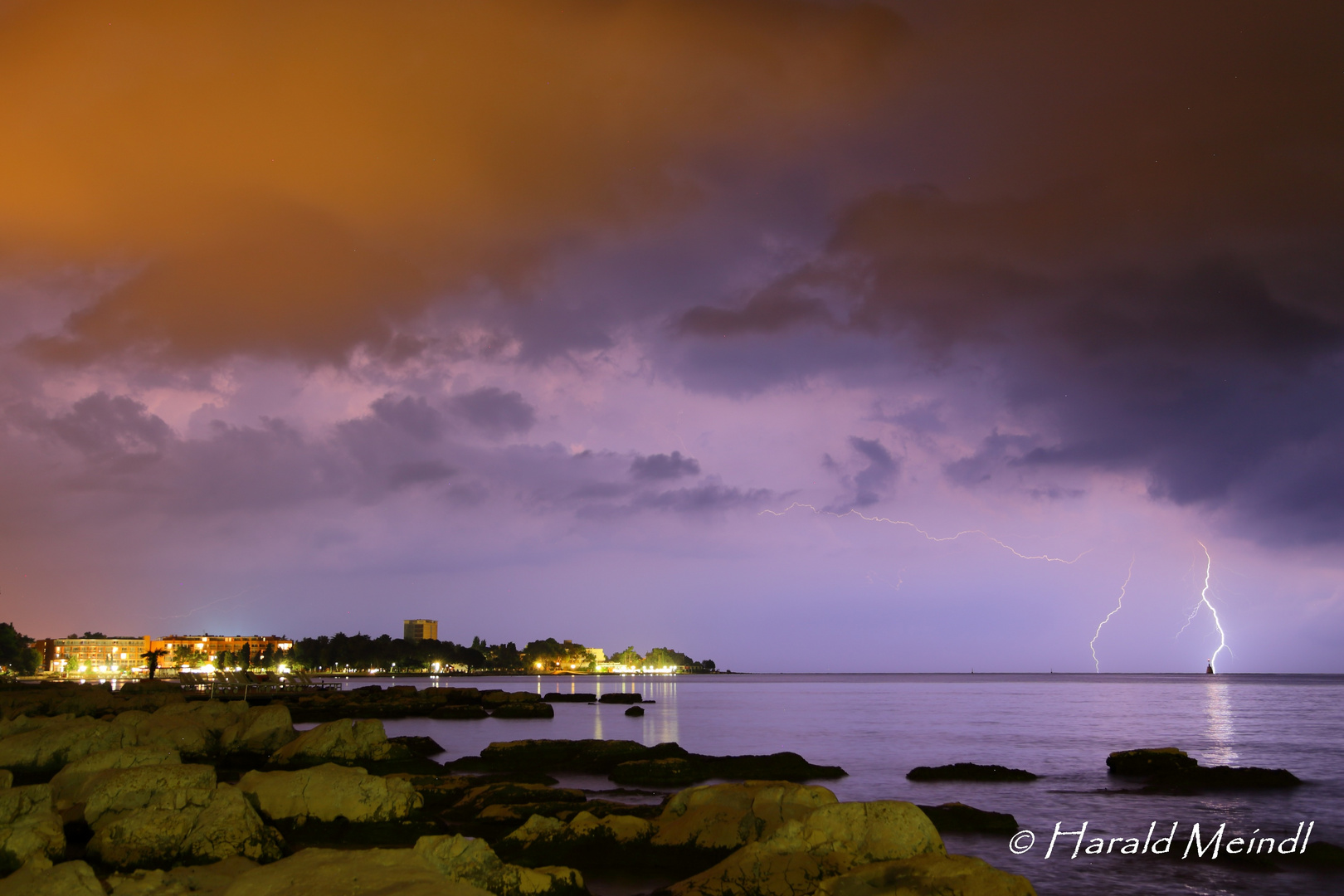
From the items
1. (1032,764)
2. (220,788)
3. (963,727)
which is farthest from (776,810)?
(963,727)

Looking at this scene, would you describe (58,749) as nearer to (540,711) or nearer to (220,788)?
(220,788)

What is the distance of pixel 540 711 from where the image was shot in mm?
87625

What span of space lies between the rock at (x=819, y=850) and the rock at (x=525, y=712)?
231 feet

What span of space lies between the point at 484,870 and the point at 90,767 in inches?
652

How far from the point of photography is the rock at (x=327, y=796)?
24.4 m

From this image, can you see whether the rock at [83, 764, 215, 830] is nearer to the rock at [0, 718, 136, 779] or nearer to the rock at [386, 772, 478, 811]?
the rock at [386, 772, 478, 811]

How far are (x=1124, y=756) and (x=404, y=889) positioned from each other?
43.1 metres

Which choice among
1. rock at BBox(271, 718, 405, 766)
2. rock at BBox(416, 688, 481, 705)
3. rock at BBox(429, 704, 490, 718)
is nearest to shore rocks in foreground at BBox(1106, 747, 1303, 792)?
rock at BBox(271, 718, 405, 766)

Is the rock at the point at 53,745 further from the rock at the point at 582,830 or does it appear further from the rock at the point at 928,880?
the rock at the point at 928,880

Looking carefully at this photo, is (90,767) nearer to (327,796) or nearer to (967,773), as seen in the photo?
(327,796)

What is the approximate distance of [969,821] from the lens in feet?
91.0

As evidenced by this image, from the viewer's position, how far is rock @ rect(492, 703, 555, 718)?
8629 centimetres

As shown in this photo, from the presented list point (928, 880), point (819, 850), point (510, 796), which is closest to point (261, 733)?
point (510, 796)

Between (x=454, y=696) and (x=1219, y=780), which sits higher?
(x=1219, y=780)
